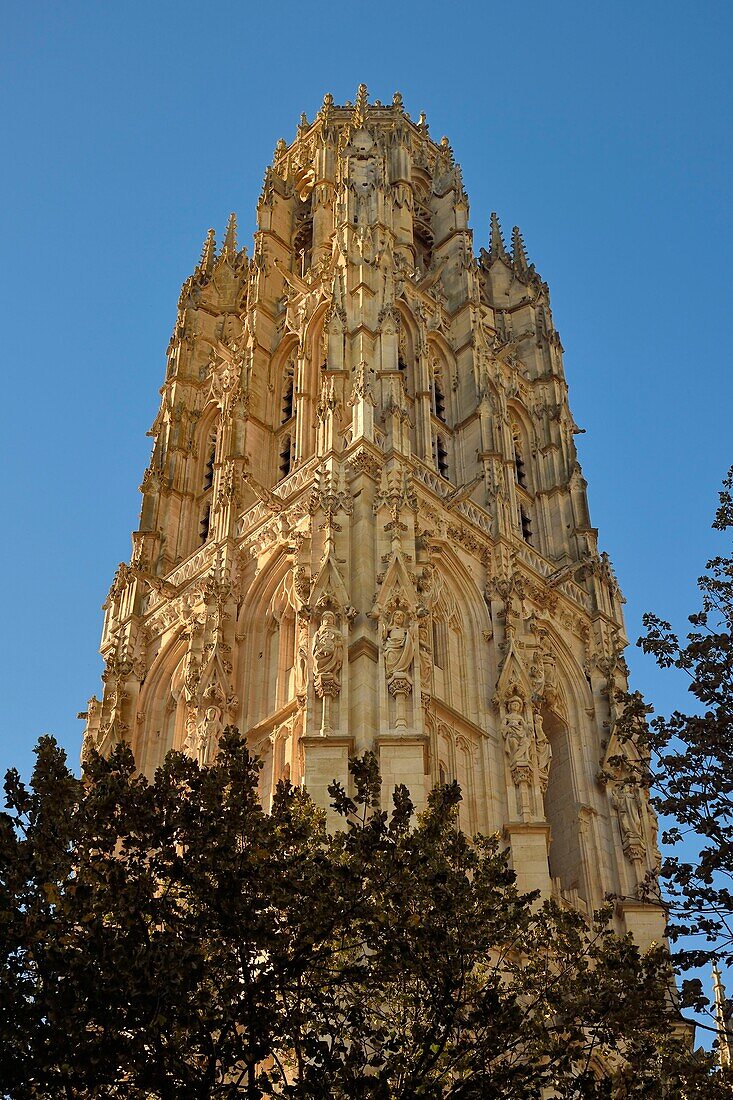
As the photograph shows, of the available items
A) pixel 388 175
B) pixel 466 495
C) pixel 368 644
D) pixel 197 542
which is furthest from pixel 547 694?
pixel 388 175

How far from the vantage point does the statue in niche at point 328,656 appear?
2547 cm

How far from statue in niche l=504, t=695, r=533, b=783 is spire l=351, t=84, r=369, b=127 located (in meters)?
20.2

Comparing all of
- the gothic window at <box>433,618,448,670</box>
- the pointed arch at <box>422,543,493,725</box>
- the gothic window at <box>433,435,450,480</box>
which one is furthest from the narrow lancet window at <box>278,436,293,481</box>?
the gothic window at <box>433,618,448,670</box>

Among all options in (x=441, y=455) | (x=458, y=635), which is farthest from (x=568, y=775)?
(x=441, y=455)

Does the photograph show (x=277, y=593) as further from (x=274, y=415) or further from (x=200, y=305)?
(x=200, y=305)

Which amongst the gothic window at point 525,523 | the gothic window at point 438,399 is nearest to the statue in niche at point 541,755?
the gothic window at point 525,523

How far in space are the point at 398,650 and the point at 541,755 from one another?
440 centimetres

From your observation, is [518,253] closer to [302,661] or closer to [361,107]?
[361,107]

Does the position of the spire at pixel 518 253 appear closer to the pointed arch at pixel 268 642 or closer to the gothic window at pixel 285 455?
the gothic window at pixel 285 455

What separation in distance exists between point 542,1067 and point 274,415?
80.4ft

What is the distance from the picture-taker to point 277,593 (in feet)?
101

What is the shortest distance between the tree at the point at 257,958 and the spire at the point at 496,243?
1246 inches

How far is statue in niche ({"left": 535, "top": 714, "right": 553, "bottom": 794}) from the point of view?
2812 cm

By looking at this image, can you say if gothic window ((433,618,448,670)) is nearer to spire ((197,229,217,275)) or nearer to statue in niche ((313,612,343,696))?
statue in niche ((313,612,343,696))
